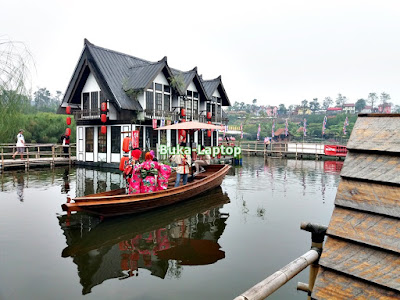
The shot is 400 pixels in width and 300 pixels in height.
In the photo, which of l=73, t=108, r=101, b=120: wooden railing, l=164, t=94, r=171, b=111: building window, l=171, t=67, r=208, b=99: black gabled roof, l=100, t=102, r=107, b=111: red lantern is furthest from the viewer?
l=171, t=67, r=208, b=99: black gabled roof

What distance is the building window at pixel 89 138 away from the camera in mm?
20967

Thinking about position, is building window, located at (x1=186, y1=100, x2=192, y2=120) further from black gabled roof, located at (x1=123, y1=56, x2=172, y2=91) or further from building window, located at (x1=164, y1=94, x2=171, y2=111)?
black gabled roof, located at (x1=123, y1=56, x2=172, y2=91)

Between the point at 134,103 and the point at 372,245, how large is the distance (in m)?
18.9

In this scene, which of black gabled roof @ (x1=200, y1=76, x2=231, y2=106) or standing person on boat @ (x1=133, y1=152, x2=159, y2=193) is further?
black gabled roof @ (x1=200, y1=76, x2=231, y2=106)

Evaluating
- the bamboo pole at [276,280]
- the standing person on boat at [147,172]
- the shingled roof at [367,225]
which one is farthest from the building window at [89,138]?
the shingled roof at [367,225]

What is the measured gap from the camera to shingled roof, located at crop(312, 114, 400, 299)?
1719mm

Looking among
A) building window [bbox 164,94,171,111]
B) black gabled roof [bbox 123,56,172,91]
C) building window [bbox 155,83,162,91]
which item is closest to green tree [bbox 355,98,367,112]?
building window [bbox 164,94,171,111]

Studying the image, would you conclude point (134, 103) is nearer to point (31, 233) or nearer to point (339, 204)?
point (31, 233)

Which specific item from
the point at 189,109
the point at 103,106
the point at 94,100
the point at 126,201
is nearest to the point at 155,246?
the point at 126,201

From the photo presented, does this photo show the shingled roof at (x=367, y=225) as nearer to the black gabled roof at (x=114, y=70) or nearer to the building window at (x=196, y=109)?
the black gabled roof at (x=114, y=70)

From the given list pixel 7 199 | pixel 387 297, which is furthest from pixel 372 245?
pixel 7 199

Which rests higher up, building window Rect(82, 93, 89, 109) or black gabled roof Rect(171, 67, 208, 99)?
black gabled roof Rect(171, 67, 208, 99)

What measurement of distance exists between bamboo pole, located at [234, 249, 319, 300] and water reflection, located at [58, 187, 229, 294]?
354cm

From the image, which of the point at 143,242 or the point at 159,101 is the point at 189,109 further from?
the point at 143,242
